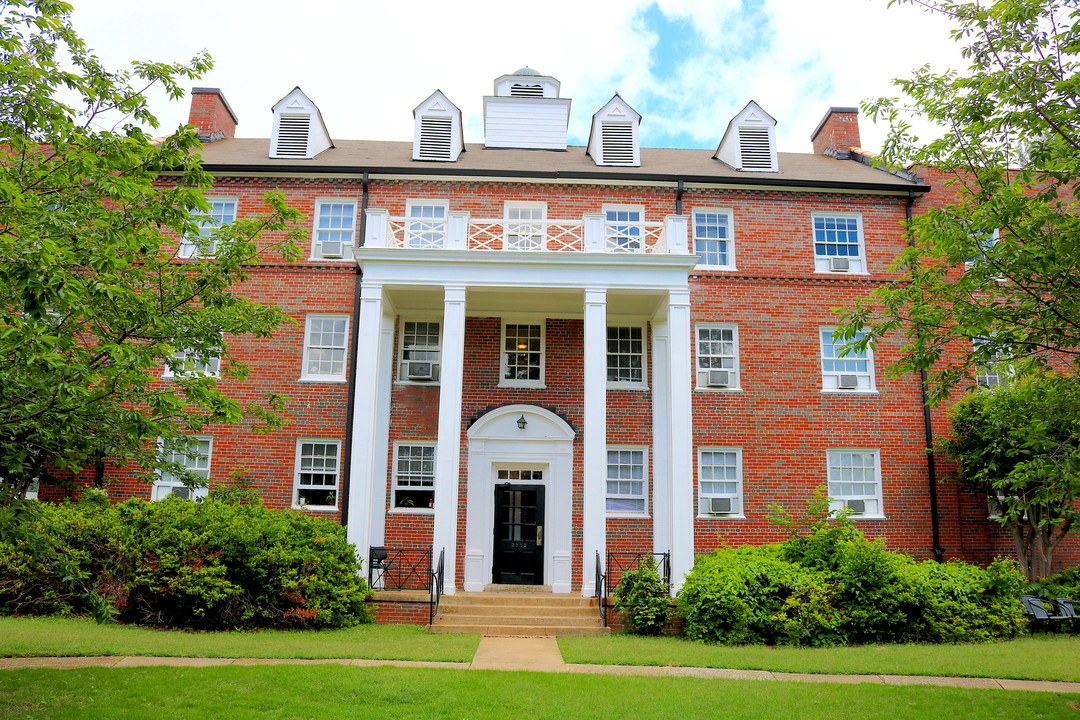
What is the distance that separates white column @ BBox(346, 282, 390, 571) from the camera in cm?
1444

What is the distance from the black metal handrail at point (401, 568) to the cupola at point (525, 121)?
39.8ft

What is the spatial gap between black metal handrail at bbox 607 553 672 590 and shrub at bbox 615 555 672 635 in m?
1.18

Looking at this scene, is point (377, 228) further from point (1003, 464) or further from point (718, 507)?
point (1003, 464)

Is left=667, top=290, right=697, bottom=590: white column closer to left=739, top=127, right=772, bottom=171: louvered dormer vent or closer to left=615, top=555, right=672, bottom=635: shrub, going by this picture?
left=615, top=555, right=672, bottom=635: shrub

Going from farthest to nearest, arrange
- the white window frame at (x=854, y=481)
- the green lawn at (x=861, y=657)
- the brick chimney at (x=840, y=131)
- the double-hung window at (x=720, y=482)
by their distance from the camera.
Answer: the brick chimney at (x=840, y=131), the white window frame at (x=854, y=481), the double-hung window at (x=720, y=482), the green lawn at (x=861, y=657)

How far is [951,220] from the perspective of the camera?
9109 millimetres

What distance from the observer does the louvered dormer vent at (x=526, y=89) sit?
2392cm

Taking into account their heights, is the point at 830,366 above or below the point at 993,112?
below

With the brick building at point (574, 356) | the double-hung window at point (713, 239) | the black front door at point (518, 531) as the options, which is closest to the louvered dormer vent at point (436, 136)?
the brick building at point (574, 356)

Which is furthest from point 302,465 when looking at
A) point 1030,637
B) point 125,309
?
point 1030,637

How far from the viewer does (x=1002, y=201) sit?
854 cm

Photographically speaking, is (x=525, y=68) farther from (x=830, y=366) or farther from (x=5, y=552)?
(x=5, y=552)

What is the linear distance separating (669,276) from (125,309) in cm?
1039

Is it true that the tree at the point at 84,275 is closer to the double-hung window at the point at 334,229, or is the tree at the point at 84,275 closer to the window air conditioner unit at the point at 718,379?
the double-hung window at the point at 334,229
